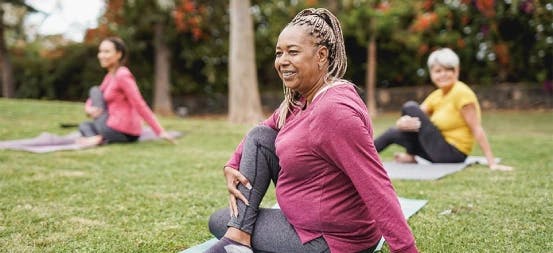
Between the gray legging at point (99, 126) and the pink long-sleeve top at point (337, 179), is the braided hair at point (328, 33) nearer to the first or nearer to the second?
the pink long-sleeve top at point (337, 179)

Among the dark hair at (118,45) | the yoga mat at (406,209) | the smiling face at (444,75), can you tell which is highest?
the dark hair at (118,45)

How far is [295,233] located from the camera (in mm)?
2238

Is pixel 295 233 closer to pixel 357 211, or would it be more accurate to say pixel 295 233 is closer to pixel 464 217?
pixel 357 211

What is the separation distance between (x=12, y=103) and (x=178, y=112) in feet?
28.7

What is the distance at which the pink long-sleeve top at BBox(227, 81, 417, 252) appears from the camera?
74.0 inches

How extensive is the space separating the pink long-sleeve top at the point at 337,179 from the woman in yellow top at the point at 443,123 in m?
3.08

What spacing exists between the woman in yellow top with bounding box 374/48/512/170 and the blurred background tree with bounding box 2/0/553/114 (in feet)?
29.3

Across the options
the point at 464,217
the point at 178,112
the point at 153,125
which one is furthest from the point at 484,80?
the point at 464,217

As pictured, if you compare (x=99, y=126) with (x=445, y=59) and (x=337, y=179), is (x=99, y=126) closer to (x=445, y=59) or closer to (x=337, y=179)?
(x=445, y=59)

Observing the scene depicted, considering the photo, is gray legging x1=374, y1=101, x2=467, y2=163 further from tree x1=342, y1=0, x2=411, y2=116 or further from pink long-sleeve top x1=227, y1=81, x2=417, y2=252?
tree x1=342, y1=0, x2=411, y2=116

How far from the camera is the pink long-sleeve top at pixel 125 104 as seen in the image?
638 cm

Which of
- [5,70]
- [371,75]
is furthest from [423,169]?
[5,70]

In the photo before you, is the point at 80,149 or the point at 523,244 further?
the point at 80,149

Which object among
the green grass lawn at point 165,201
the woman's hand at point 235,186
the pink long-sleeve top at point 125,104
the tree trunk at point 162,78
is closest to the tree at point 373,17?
the tree trunk at point 162,78
